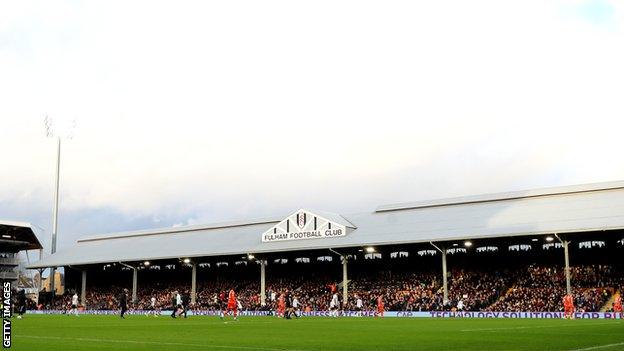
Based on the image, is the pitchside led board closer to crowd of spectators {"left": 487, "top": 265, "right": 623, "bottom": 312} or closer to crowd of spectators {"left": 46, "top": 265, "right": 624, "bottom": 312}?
crowd of spectators {"left": 46, "top": 265, "right": 624, "bottom": 312}

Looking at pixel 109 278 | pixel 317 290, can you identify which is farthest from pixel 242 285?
pixel 109 278

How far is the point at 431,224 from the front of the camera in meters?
54.6

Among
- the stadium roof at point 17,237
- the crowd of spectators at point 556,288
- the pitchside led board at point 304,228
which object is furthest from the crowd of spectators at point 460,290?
the stadium roof at point 17,237

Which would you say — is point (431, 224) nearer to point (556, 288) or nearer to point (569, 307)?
point (556, 288)

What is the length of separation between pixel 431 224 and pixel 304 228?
11142 millimetres

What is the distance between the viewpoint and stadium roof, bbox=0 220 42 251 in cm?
9169

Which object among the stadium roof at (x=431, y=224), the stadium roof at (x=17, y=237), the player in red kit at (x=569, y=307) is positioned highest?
the stadium roof at (x=17, y=237)

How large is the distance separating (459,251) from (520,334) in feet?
128

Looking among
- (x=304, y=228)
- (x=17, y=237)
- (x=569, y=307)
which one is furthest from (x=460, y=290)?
(x=17, y=237)

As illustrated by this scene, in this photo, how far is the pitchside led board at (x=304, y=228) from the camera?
5897 cm

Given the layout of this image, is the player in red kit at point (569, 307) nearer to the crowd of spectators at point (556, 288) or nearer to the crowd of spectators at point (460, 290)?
the crowd of spectators at point (556, 288)

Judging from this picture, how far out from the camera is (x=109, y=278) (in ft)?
285

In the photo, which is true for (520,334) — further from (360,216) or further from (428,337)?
(360,216)

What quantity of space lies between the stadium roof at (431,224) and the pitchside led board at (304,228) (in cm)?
22
